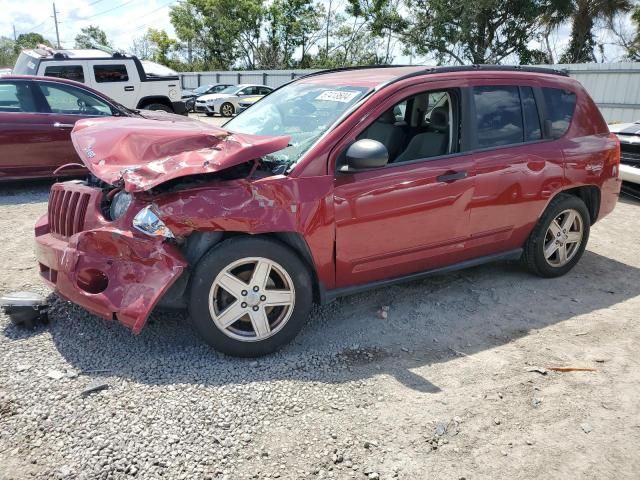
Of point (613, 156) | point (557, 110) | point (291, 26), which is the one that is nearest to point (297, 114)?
point (557, 110)

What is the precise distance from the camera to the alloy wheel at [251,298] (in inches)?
125

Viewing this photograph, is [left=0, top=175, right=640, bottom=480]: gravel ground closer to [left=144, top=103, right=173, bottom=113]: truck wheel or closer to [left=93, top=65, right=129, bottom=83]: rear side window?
[left=93, top=65, right=129, bottom=83]: rear side window

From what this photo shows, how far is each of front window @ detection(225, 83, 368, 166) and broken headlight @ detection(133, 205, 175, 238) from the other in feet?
2.85

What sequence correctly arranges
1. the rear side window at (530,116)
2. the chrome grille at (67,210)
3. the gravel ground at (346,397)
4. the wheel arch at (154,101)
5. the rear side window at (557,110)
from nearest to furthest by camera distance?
the gravel ground at (346,397)
the chrome grille at (67,210)
the rear side window at (530,116)
the rear side window at (557,110)
the wheel arch at (154,101)

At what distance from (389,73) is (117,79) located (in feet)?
33.8

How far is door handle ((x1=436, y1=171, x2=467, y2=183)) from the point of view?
3.82 meters

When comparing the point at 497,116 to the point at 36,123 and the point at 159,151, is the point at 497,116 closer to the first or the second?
the point at 159,151

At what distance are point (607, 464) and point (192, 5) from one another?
154 feet

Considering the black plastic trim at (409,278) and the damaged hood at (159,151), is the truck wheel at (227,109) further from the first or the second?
the black plastic trim at (409,278)

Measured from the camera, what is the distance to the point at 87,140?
3.63 m

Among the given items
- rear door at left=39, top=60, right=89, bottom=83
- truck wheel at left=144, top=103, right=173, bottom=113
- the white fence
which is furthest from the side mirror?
the white fence

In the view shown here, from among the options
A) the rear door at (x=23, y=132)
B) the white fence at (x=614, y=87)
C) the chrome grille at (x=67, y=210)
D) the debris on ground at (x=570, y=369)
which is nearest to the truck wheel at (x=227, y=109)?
the white fence at (x=614, y=87)

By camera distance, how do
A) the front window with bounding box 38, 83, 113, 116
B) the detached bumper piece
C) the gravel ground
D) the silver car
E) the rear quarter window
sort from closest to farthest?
the gravel ground → the detached bumper piece → the front window with bounding box 38, 83, 113, 116 → the rear quarter window → the silver car

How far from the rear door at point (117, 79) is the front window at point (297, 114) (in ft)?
29.8
